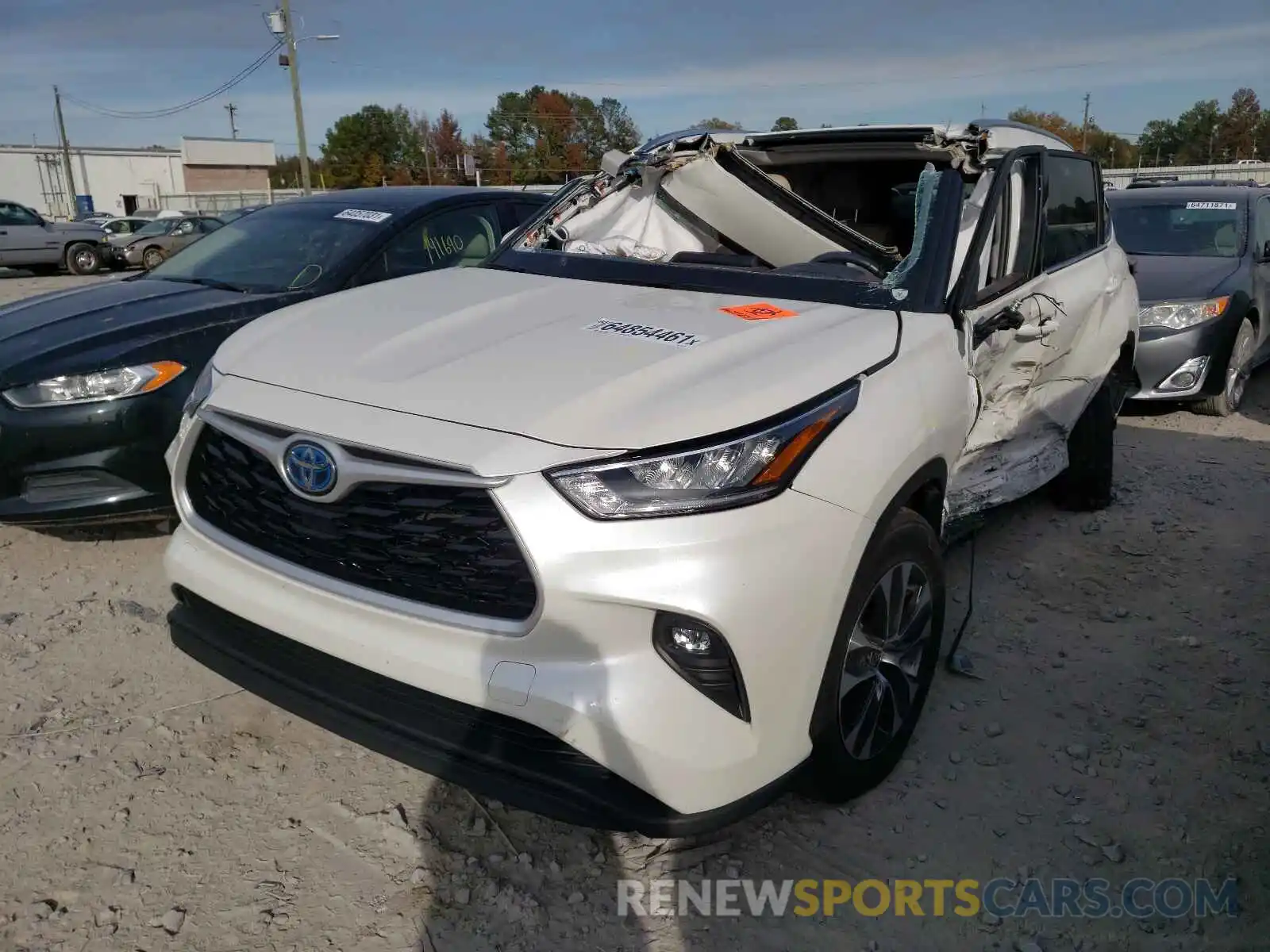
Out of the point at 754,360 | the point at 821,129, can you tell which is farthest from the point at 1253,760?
the point at 821,129

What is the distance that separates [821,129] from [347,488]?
2793 mm

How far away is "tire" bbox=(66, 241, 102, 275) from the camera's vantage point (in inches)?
781

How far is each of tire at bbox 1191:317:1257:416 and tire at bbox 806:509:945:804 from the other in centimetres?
537

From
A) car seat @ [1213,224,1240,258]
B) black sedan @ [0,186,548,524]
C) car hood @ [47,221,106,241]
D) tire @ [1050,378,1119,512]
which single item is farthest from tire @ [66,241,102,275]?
tire @ [1050,378,1119,512]

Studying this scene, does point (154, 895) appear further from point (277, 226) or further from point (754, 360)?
point (277, 226)

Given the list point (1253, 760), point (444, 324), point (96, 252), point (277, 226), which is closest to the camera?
point (444, 324)

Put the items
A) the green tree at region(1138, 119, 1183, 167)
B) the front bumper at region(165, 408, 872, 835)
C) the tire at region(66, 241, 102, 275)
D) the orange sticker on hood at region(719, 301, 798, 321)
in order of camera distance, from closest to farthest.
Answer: the front bumper at region(165, 408, 872, 835), the orange sticker on hood at region(719, 301, 798, 321), the tire at region(66, 241, 102, 275), the green tree at region(1138, 119, 1183, 167)

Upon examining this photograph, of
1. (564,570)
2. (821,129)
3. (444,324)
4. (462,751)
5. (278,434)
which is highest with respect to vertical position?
(821,129)

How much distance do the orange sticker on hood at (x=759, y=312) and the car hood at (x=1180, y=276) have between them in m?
4.97

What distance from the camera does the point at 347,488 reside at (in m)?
2.22

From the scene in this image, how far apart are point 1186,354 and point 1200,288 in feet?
1.77

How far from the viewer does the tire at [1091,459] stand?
4.75 metres

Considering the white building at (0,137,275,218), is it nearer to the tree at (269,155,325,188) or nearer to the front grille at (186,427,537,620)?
the tree at (269,155,325,188)

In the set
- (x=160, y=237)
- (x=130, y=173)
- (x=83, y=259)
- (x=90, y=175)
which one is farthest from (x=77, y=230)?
(x=130, y=173)
